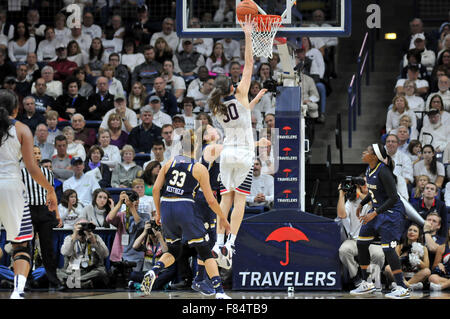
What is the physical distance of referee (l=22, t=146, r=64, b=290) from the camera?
12.2 metres

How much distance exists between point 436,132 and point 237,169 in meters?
6.21

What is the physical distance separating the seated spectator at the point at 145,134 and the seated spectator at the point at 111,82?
1541 mm

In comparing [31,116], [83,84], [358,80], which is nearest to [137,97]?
[83,84]

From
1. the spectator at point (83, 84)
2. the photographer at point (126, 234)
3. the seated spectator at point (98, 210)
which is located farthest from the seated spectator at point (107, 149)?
the photographer at point (126, 234)

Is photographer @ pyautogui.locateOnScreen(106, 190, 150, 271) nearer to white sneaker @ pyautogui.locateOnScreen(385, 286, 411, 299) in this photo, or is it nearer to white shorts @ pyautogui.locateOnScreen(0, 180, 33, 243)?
white sneaker @ pyautogui.locateOnScreen(385, 286, 411, 299)

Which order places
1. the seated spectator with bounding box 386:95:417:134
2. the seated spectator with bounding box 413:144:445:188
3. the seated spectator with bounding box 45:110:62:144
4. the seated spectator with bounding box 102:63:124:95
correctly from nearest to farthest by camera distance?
the seated spectator with bounding box 413:144:445:188
the seated spectator with bounding box 386:95:417:134
the seated spectator with bounding box 45:110:62:144
the seated spectator with bounding box 102:63:124:95

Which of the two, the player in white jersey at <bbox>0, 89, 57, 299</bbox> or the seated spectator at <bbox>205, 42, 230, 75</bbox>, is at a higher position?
the seated spectator at <bbox>205, 42, 230, 75</bbox>

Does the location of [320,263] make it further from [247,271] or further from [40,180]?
[40,180]

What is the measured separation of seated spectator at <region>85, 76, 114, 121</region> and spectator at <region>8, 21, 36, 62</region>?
10.2 feet

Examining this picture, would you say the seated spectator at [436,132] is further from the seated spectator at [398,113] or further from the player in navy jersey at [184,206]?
the player in navy jersey at [184,206]

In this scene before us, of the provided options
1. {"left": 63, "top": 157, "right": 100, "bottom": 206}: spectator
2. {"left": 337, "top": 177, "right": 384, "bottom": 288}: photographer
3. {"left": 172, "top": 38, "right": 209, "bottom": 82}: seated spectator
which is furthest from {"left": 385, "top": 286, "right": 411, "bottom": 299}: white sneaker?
{"left": 172, "top": 38, "right": 209, "bottom": 82}: seated spectator

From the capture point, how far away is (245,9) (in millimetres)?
10953

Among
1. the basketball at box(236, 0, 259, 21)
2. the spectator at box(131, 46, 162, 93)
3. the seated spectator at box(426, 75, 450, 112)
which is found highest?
the basketball at box(236, 0, 259, 21)
